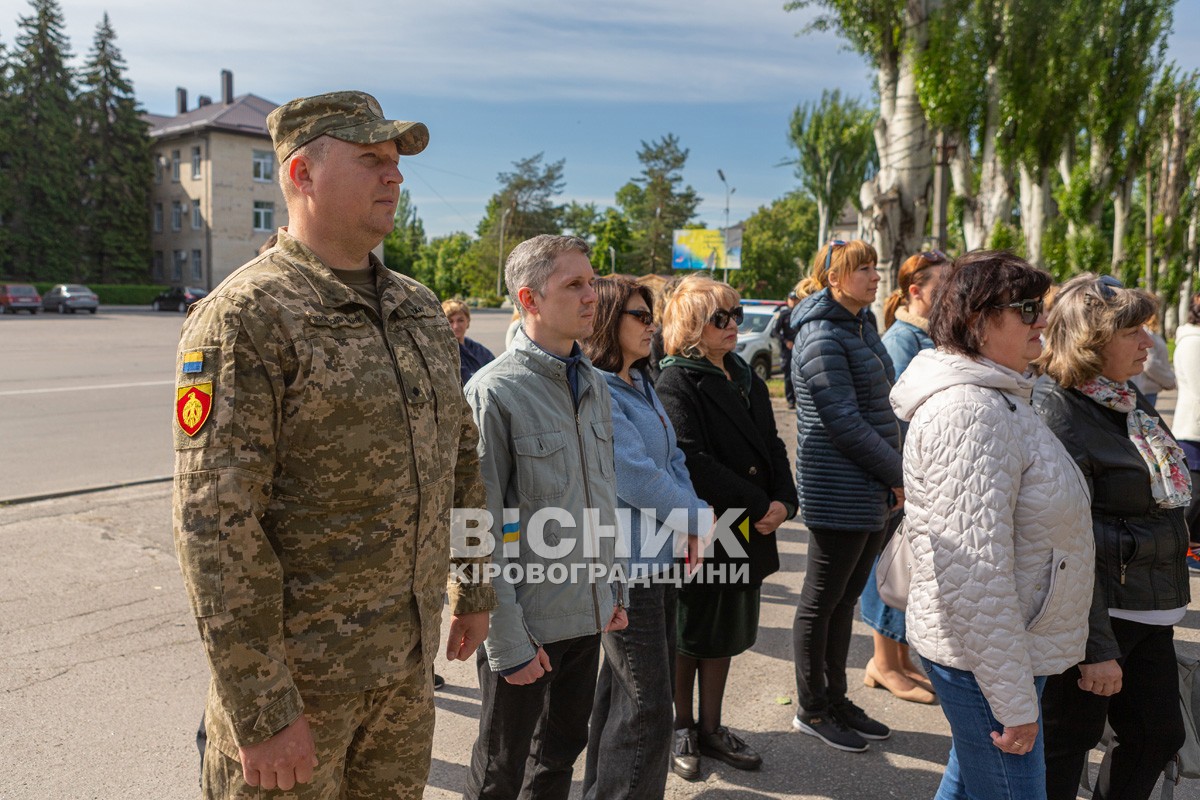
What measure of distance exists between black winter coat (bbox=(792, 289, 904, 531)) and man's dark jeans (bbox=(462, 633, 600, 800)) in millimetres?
1494

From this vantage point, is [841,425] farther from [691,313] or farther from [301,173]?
[301,173]

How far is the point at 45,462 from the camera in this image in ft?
28.5

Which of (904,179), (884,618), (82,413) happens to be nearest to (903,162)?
(904,179)

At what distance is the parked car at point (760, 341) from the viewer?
20.6m

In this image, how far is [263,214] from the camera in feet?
190

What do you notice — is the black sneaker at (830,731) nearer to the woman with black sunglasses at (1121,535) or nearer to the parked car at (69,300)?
the woman with black sunglasses at (1121,535)

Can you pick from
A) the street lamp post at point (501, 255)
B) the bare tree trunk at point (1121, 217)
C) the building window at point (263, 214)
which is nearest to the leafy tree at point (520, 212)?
the street lamp post at point (501, 255)

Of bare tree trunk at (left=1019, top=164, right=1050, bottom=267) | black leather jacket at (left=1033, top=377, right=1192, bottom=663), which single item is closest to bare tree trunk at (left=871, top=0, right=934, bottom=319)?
black leather jacket at (left=1033, top=377, right=1192, bottom=663)

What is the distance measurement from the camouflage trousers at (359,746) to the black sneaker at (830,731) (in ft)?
7.43

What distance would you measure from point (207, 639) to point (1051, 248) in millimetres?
26869

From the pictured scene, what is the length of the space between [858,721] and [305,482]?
304 cm

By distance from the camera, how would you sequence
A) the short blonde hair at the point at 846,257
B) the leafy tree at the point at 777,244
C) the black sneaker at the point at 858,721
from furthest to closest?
the leafy tree at the point at 777,244 < the short blonde hair at the point at 846,257 < the black sneaker at the point at 858,721

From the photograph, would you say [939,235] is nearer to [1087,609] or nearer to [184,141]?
[1087,609]

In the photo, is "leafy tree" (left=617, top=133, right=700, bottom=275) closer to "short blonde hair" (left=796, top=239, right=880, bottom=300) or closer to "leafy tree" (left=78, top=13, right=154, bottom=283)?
"leafy tree" (left=78, top=13, right=154, bottom=283)
